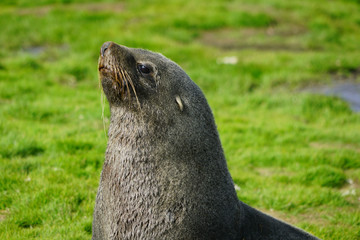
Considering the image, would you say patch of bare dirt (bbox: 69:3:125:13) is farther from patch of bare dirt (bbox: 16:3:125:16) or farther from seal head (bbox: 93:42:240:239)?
seal head (bbox: 93:42:240:239)

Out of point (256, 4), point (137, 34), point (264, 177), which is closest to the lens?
point (264, 177)

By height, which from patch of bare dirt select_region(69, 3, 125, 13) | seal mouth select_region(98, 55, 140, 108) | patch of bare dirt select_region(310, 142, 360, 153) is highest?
patch of bare dirt select_region(69, 3, 125, 13)

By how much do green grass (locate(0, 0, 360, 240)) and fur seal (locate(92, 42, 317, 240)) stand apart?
1171 millimetres

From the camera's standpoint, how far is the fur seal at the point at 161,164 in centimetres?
313

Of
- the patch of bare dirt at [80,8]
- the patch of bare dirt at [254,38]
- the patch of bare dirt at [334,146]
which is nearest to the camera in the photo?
the patch of bare dirt at [334,146]

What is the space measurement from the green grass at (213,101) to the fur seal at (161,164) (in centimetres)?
117

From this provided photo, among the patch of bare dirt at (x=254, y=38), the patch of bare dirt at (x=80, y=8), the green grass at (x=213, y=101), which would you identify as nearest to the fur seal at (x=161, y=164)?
the green grass at (x=213, y=101)

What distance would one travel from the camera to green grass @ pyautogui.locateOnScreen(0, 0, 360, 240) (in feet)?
16.2

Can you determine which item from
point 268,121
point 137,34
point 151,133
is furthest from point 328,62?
point 151,133

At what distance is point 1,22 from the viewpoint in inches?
544

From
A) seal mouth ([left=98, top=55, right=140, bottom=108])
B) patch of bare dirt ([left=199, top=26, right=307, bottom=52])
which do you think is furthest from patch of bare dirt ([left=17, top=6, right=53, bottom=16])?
seal mouth ([left=98, top=55, right=140, bottom=108])

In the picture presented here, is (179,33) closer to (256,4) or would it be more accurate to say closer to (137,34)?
(137,34)

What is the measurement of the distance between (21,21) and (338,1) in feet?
39.1

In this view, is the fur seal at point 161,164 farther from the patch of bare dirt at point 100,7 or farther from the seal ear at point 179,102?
the patch of bare dirt at point 100,7
